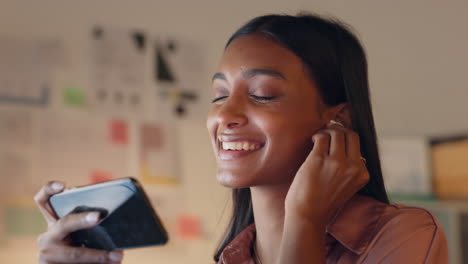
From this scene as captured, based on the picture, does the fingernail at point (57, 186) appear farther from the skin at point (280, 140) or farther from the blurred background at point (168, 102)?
the blurred background at point (168, 102)

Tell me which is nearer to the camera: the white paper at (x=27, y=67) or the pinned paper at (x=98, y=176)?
the white paper at (x=27, y=67)

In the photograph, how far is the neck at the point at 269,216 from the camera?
114 cm

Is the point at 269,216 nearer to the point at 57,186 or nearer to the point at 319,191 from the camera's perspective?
the point at 319,191

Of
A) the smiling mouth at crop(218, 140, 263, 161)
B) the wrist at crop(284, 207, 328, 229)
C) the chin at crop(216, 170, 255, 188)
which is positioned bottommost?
the wrist at crop(284, 207, 328, 229)

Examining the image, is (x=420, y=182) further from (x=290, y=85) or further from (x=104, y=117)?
(x=290, y=85)

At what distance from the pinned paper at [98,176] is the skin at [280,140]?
5.27ft

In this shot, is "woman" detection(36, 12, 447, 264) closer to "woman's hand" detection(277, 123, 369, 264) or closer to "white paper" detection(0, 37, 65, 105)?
"woman's hand" detection(277, 123, 369, 264)

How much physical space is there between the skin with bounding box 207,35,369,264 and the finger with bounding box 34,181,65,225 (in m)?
0.36

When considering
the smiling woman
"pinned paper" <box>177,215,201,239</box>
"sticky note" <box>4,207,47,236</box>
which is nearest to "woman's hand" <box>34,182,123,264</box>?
the smiling woman

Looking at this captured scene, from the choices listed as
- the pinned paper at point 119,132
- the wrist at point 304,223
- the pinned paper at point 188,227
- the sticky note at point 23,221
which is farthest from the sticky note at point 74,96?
the wrist at point 304,223

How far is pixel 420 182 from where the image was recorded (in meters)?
3.23

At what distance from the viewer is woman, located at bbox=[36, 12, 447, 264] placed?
1.00 meters

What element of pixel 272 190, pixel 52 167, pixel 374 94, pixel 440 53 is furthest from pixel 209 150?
pixel 272 190

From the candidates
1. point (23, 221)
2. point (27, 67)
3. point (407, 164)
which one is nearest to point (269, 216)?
point (23, 221)
